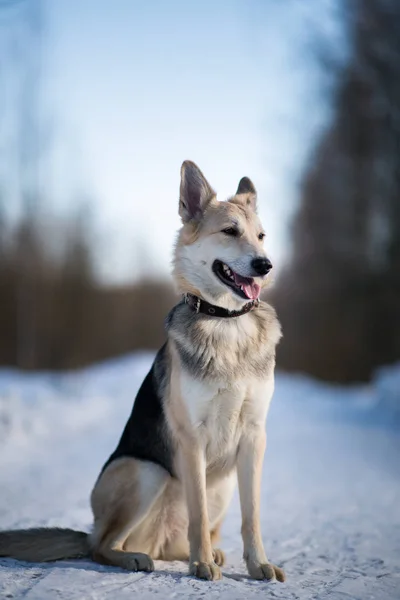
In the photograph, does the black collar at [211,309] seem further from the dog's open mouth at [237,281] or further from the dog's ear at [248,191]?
the dog's ear at [248,191]

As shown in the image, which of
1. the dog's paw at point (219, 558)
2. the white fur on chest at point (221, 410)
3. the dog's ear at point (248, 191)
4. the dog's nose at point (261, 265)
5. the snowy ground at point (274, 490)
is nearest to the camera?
the snowy ground at point (274, 490)

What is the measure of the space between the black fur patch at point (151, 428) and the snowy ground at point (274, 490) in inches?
22.5

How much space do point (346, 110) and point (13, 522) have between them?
14.6 meters

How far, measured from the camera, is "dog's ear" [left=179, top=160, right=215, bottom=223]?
332 centimetres

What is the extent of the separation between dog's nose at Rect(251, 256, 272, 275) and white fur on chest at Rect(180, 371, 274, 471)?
22.4 inches

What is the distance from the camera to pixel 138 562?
9.52 ft

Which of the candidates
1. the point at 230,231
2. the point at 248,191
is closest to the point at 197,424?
the point at 230,231

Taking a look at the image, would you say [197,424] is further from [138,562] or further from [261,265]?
[261,265]

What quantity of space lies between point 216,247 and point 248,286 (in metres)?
0.28

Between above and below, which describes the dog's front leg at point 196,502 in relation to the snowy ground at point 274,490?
above

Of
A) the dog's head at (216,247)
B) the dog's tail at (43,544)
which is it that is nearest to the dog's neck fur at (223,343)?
the dog's head at (216,247)

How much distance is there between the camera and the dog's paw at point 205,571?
9.07 ft

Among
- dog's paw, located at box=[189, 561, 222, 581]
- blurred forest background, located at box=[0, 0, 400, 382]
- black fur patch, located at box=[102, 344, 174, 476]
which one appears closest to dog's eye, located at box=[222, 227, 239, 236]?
black fur patch, located at box=[102, 344, 174, 476]

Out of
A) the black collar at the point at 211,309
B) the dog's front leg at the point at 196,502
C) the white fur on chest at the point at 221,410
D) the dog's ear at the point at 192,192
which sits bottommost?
the dog's front leg at the point at 196,502
